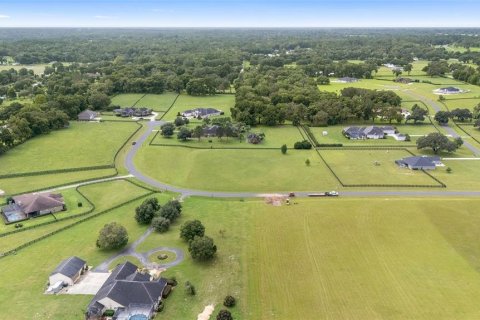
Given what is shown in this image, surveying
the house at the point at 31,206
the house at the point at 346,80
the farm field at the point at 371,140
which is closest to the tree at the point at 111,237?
the house at the point at 31,206

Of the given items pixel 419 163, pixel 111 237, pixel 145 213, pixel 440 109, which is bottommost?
pixel 440 109

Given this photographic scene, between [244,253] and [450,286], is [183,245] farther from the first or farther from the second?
[450,286]

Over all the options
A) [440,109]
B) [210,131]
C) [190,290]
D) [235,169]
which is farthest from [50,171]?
[440,109]

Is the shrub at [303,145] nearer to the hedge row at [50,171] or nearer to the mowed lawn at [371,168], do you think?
the mowed lawn at [371,168]

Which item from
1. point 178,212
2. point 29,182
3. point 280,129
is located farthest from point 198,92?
point 178,212

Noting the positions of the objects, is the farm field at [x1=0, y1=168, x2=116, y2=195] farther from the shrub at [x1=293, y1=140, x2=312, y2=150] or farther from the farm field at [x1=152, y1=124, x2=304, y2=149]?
the shrub at [x1=293, y1=140, x2=312, y2=150]

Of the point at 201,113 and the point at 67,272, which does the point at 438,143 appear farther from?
the point at 67,272
